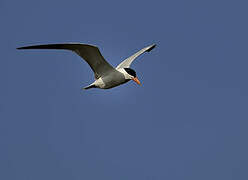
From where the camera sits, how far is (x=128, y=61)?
22062 millimetres

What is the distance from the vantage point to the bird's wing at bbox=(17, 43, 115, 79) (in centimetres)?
1648

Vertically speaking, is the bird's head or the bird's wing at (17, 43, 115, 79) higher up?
the bird's wing at (17, 43, 115, 79)

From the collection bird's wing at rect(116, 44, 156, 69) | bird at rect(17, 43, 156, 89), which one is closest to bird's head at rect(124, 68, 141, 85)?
bird at rect(17, 43, 156, 89)

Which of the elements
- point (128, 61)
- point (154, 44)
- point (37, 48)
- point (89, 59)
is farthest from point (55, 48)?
point (154, 44)

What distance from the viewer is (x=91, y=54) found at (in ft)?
59.6

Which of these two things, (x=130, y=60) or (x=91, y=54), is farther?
(x=130, y=60)

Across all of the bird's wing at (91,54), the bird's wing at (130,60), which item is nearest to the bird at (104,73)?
the bird's wing at (91,54)

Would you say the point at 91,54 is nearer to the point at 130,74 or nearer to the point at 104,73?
the point at 104,73

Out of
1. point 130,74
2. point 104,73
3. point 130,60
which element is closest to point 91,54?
point 104,73

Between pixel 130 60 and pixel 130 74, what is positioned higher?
pixel 130 60

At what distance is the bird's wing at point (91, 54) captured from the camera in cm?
1648

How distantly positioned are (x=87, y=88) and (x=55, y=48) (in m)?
3.95

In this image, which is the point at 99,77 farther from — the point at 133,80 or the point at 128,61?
the point at 128,61

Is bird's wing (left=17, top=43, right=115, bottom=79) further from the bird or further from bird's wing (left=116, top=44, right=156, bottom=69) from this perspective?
bird's wing (left=116, top=44, right=156, bottom=69)
